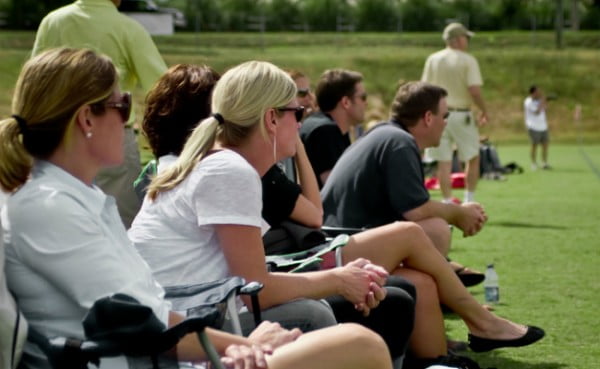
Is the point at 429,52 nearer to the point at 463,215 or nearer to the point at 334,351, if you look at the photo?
the point at 463,215

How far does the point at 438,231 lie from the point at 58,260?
12.7ft

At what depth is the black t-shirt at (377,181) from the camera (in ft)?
21.7

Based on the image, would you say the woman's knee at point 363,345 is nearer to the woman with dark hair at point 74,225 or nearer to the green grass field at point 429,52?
the woman with dark hair at point 74,225

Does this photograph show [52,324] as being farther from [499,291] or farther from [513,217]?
[513,217]

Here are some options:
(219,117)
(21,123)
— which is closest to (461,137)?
(219,117)

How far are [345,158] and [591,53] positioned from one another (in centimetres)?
5962

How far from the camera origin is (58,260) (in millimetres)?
3146

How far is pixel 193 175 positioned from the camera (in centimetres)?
413

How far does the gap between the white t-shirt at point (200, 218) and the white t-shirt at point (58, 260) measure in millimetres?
770

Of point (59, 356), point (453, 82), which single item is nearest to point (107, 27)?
point (59, 356)

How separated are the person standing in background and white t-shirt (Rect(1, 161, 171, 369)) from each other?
82.4 ft

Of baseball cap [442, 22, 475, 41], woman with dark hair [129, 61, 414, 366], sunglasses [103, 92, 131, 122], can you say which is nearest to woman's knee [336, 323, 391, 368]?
woman with dark hair [129, 61, 414, 366]

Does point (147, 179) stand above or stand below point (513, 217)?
above

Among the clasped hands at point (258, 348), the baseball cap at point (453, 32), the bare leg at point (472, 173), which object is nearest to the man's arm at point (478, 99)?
the bare leg at point (472, 173)
